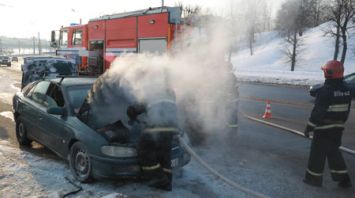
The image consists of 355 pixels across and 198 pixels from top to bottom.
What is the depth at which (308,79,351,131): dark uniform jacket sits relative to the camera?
5.54m

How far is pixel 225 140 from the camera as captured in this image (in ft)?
26.6

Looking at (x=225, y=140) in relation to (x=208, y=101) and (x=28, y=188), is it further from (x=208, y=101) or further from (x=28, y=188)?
(x=28, y=188)

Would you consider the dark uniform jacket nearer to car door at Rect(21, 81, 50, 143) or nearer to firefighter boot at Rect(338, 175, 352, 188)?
firefighter boot at Rect(338, 175, 352, 188)

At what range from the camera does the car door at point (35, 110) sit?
674 centimetres

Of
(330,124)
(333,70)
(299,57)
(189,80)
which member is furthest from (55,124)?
(299,57)

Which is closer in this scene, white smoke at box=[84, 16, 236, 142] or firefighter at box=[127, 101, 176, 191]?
firefighter at box=[127, 101, 176, 191]

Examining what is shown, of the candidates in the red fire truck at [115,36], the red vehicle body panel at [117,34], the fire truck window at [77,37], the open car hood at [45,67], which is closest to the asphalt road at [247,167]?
the red fire truck at [115,36]

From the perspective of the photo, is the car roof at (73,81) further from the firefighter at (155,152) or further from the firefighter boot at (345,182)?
the firefighter boot at (345,182)

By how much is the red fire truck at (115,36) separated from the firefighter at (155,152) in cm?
430

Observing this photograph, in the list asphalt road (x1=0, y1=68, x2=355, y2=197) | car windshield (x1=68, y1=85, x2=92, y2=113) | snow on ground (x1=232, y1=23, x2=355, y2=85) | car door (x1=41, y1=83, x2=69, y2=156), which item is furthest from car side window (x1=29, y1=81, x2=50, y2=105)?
snow on ground (x1=232, y1=23, x2=355, y2=85)

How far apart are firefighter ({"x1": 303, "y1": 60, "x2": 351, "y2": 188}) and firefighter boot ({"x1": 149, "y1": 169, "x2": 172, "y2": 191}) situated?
6.67ft

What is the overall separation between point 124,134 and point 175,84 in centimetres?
152

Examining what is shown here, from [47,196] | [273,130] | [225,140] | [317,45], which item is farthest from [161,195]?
[317,45]

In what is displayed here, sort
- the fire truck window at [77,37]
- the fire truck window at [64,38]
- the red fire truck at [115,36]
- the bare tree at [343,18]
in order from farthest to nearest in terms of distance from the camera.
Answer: the bare tree at [343,18]
the fire truck window at [64,38]
the fire truck window at [77,37]
the red fire truck at [115,36]
